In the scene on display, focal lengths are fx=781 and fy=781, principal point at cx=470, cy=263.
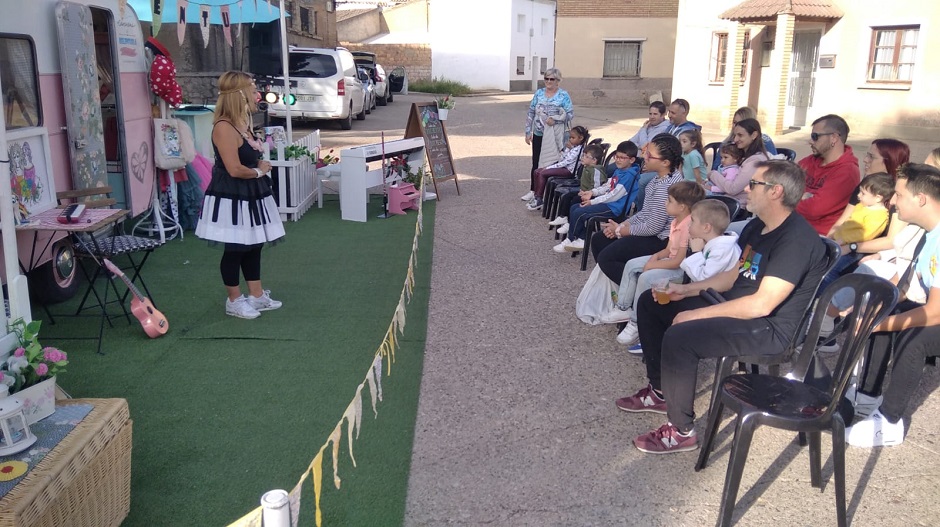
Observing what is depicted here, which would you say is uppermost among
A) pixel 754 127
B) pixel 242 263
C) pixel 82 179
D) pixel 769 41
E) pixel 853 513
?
pixel 769 41

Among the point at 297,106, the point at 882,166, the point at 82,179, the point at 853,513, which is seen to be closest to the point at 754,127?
the point at 882,166

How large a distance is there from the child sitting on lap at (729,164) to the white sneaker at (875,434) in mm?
2898

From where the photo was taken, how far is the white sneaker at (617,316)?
5.13 m

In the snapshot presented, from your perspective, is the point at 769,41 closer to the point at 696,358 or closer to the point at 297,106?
the point at 297,106

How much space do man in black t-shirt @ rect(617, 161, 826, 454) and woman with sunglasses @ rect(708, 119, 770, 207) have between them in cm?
253

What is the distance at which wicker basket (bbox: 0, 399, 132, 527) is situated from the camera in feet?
7.98

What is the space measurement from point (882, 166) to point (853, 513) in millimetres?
2779

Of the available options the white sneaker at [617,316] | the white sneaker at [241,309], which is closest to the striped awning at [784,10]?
the white sneaker at [617,316]

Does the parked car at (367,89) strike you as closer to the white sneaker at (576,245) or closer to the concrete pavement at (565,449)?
the white sneaker at (576,245)

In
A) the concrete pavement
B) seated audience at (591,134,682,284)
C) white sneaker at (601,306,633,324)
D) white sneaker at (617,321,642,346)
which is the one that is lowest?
the concrete pavement

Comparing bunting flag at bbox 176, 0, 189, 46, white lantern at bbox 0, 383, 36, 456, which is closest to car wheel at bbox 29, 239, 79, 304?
bunting flag at bbox 176, 0, 189, 46

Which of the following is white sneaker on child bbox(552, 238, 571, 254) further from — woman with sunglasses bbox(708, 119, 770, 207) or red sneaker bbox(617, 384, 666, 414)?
red sneaker bbox(617, 384, 666, 414)

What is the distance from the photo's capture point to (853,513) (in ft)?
10.7

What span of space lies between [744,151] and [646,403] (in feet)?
10.7
